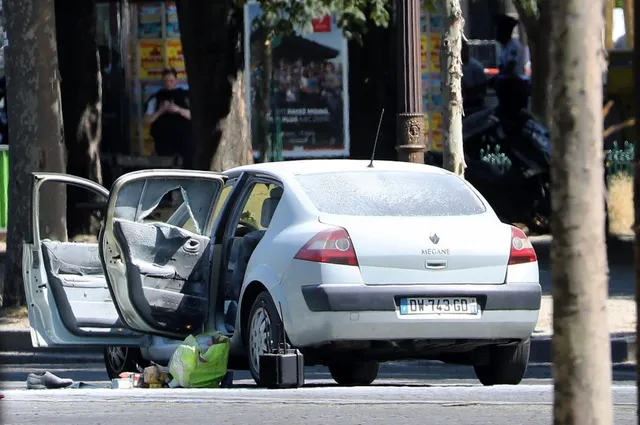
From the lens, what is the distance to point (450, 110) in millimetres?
12922

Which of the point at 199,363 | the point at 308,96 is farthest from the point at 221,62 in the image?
the point at 199,363

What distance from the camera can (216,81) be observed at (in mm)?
17547

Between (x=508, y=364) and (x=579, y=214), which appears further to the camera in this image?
(x=508, y=364)

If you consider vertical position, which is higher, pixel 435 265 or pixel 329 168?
pixel 329 168

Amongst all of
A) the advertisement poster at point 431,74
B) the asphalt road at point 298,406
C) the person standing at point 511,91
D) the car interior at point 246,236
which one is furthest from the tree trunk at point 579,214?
the advertisement poster at point 431,74

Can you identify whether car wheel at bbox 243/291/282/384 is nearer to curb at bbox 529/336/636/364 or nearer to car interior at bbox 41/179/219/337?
car interior at bbox 41/179/219/337

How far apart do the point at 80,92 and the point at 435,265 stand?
11534 millimetres

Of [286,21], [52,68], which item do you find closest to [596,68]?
[52,68]

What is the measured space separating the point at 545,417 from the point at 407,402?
80 cm

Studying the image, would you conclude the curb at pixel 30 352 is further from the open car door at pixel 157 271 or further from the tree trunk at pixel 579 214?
the tree trunk at pixel 579 214

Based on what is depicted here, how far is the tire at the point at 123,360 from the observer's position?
9938 mm

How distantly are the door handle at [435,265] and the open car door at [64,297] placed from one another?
2069 millimetres

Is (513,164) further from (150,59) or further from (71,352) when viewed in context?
(71,352)

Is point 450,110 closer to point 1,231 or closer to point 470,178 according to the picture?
point 470,178
